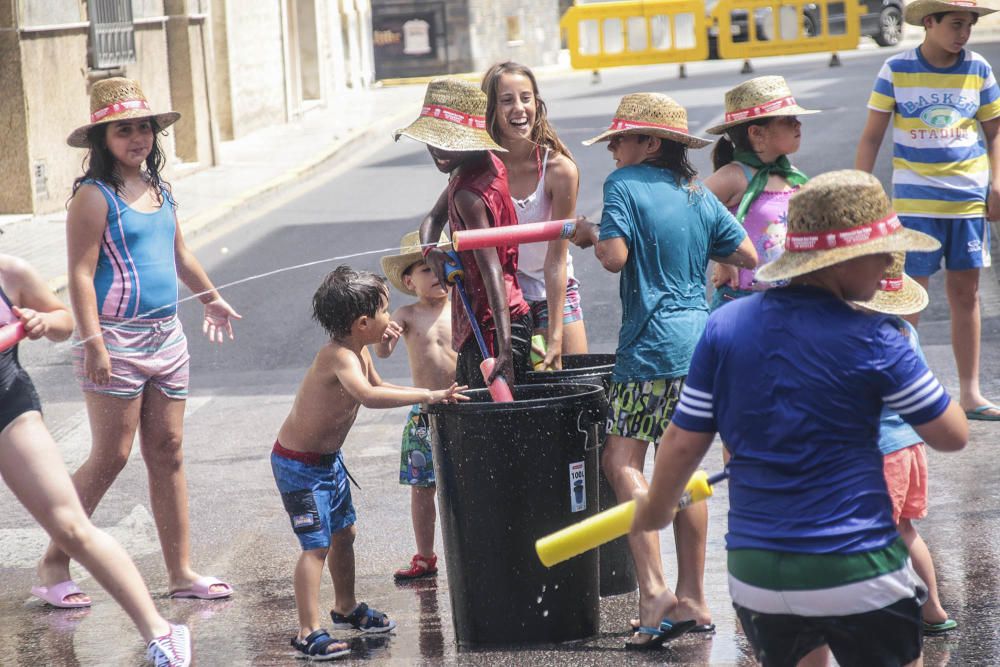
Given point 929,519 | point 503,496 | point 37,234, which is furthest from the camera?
point 37,234

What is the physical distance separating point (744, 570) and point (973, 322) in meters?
4.35

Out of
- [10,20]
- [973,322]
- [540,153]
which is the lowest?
[973,322]

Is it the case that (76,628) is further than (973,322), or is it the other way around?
(973,322)

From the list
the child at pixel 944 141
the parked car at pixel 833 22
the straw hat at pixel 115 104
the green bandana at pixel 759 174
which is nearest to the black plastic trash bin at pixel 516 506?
the green bandana at pixel 759 174

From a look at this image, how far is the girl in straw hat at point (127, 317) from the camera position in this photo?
5.39 metres

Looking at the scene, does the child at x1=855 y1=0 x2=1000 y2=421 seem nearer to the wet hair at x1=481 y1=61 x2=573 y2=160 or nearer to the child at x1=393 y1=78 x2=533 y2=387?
the wet hair at x1=481 y1=61 x2=573 y2=160

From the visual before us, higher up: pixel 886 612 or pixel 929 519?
pixel 886 612

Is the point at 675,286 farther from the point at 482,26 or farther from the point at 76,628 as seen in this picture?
the point at 482,26

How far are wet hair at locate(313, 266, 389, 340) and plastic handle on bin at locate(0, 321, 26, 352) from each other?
3.08ft

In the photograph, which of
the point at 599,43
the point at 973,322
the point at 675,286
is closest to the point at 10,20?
the point at 973,322

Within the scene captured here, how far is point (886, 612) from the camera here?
10.8 feet

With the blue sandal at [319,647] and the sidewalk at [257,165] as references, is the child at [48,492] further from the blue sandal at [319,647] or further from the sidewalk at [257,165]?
the sidewalk at [257,165]

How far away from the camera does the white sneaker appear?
4.67m

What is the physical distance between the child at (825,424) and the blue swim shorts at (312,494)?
1.99 metres
